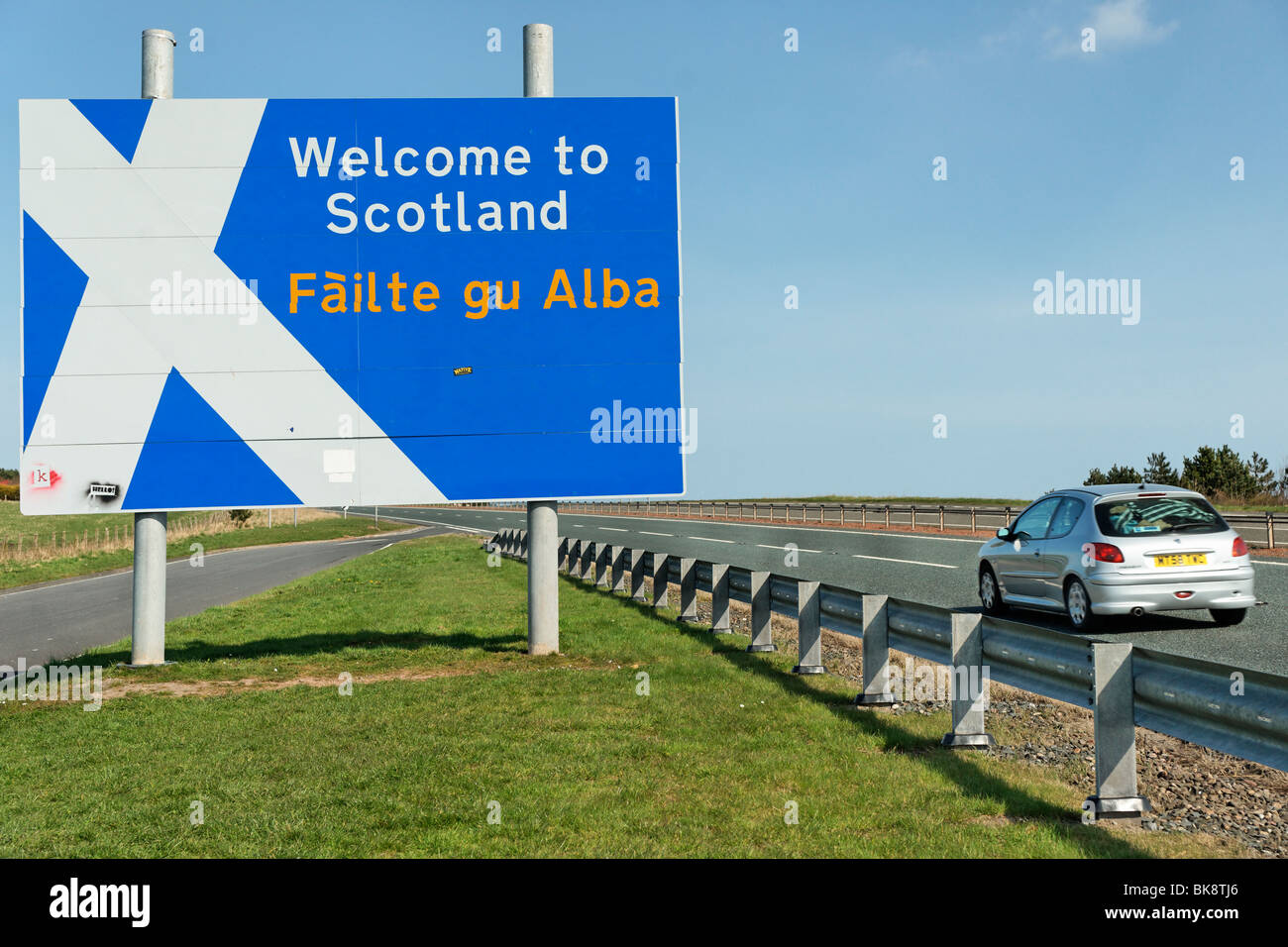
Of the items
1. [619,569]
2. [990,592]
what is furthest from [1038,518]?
[619,569]

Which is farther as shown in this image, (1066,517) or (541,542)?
(1066,517)

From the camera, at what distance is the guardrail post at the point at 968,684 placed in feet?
23.1

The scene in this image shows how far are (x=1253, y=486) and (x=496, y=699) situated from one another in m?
53.3

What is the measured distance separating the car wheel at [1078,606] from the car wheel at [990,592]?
176 cm

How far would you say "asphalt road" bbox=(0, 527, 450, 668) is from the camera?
48.9 feet

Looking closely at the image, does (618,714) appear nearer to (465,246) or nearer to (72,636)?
(465,246)

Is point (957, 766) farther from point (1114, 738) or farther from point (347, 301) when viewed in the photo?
point (347, 301)

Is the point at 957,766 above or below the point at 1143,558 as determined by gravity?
below

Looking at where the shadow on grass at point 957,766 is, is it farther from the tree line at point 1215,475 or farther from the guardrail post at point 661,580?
the tree line at point 1215,475

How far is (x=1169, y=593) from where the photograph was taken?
12172 millimetres

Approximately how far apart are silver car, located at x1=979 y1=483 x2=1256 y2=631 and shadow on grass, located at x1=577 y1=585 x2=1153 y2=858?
4.37 meters

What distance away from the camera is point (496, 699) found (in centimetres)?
911

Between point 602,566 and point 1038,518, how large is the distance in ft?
28.4
